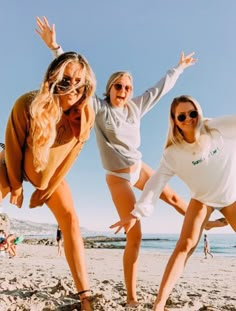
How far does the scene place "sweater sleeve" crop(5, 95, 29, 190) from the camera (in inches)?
115

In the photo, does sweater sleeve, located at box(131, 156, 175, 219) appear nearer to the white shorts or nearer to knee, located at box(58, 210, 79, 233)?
the white shorts

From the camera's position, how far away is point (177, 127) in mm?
3842

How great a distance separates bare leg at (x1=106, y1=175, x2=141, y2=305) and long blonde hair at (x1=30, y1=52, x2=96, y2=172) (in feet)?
3.81

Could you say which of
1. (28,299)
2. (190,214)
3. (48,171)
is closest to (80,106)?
(48,171)

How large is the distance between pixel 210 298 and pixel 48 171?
307 centimetres

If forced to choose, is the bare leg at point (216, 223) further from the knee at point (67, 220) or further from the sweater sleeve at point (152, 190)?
the knee at point (67, 220)

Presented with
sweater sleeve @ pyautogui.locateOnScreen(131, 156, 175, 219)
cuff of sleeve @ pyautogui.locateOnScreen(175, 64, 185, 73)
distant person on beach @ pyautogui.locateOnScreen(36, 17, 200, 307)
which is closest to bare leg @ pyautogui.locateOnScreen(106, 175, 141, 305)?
distant person on beach @ pyautogui.locateOnScreen(36, 17, 200, 307)

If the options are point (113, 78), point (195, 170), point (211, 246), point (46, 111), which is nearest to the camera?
point (46, 111)

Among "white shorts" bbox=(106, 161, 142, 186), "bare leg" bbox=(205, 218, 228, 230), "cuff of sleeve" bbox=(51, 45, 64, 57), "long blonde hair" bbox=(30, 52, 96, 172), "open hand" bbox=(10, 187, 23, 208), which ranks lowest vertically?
"bare leg" bbox=(205, 218, 228, 230)

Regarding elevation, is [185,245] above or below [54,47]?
below

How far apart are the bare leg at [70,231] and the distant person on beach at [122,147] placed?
65cm

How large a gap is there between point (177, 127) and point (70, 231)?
153 cm

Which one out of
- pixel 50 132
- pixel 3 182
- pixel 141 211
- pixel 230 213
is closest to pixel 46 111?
pixel 50 132

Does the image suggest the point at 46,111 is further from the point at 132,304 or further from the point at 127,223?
the point at 132,304
